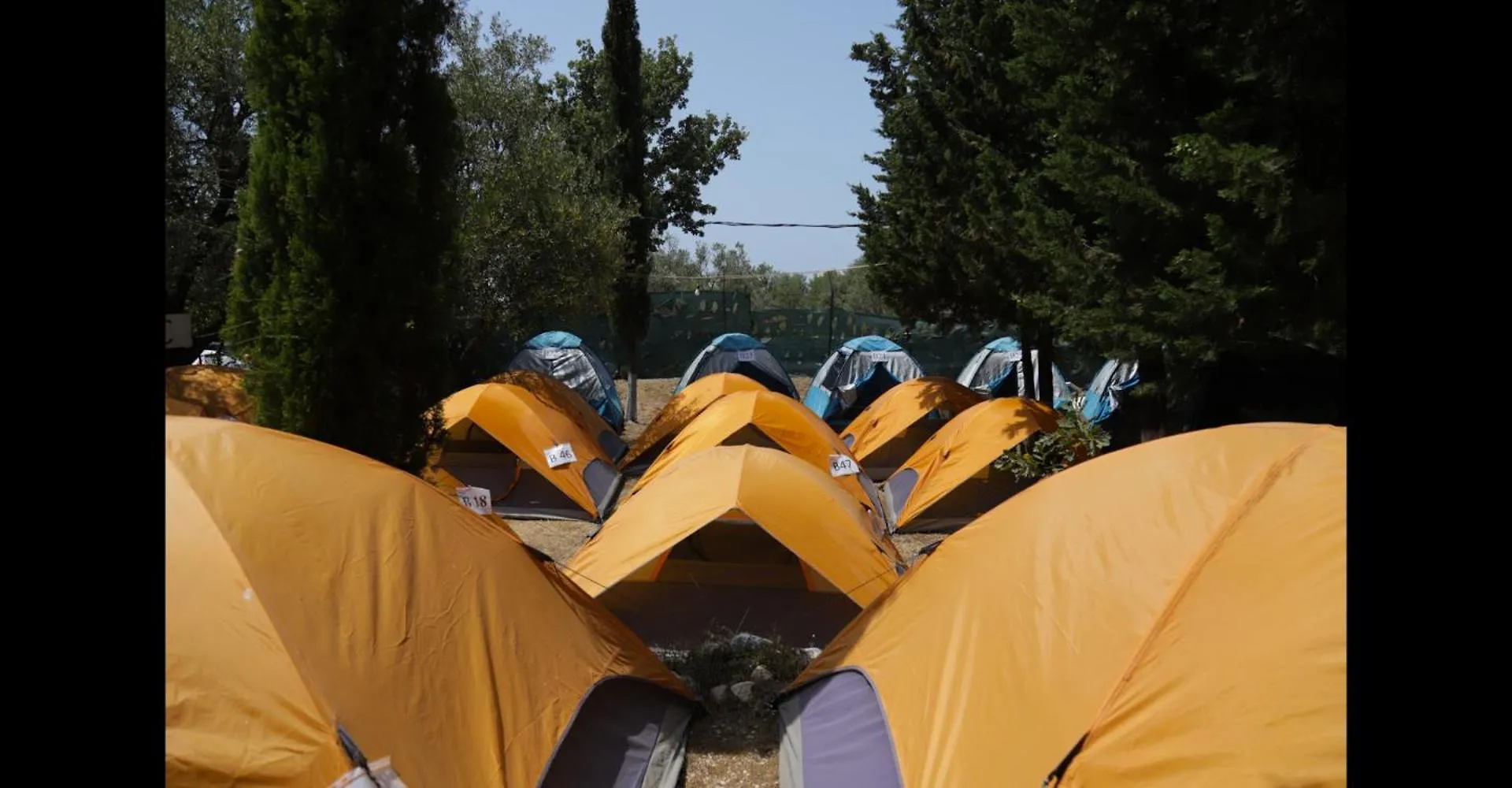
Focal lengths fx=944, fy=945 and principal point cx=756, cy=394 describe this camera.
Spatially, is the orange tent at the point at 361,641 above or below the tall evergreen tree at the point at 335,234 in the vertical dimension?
below

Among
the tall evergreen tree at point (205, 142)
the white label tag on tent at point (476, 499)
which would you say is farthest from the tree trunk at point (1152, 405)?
the tall evergreen tree at point (205, 142)

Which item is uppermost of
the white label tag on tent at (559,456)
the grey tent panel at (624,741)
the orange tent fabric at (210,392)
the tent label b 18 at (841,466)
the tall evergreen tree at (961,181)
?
the tall evergreen tree at (961,181)

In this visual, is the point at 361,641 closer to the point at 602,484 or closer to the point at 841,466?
the point at 841,466

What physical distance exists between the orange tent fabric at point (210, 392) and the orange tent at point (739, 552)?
5443mm

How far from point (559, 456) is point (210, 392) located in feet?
12.5

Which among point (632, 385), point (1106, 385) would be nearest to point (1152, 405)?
point (1106, 385)

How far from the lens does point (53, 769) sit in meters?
1.04

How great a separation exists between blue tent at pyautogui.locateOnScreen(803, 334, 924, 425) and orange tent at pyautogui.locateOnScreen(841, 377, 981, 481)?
4.56 m

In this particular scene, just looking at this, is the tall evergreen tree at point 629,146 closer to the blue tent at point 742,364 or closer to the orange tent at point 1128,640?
the blue tent at point 742,364

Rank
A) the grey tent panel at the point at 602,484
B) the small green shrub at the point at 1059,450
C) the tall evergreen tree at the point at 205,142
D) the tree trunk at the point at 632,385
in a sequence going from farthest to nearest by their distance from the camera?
the tree trunk at the point at 632,385, the tall evergreen tree at the point at 205,142, the grey tent panel at the point at 602,484, the small green shrub at the point at 1059,450

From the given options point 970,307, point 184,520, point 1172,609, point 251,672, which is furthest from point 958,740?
point 970,307

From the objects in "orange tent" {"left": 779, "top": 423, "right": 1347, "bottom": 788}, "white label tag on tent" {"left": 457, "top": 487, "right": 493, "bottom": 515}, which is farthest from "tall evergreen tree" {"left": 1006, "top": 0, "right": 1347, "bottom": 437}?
"white label tag on tent" {"left": 457, "top": 487, "right": 493, "bottom": 515}

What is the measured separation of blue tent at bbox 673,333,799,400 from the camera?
59.8ft

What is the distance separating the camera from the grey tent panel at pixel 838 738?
3.71 m
